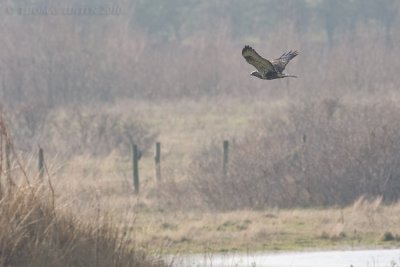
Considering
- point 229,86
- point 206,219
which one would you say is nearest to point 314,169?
point 206,219

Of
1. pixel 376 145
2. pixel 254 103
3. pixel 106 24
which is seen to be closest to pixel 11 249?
pixel 376 145

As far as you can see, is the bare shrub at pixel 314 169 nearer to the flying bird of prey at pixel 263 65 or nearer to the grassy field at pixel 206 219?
the grassy field at pixel 206 219

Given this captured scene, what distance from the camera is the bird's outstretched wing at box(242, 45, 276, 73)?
882 cm

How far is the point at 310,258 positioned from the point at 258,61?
9.78 m

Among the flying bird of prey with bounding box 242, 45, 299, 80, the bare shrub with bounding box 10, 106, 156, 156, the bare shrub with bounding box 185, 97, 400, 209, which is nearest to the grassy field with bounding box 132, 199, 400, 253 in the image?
the bare shrub with bounding box 185, 97, 400, 209

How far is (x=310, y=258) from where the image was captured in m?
18.4

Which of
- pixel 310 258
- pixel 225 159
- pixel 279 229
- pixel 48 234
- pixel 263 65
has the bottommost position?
pixel 310 258

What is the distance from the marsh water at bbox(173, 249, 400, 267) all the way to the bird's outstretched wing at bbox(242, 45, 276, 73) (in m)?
7.84

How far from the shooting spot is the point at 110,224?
12.8 m

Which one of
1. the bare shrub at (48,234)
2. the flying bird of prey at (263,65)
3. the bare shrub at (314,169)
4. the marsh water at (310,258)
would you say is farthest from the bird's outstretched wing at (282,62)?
the bare shrub at (314,169)

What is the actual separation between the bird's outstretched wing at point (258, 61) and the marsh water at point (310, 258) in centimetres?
784

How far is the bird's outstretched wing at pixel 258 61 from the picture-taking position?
8.82 m

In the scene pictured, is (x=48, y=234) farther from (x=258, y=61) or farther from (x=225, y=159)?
(x=225, y=159)

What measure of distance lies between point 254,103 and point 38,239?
116ft
